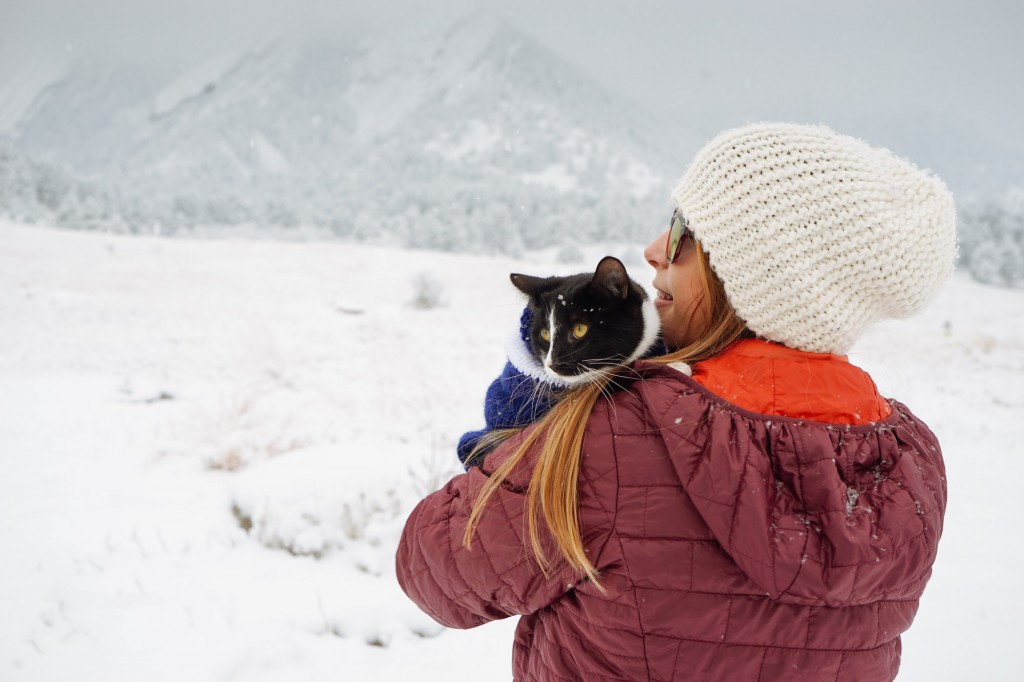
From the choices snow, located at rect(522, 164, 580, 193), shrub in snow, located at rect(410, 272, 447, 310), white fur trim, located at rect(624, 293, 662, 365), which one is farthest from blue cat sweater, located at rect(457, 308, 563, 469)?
snow, located at rect(522, 164, 580, 193)

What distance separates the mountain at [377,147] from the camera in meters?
50.8

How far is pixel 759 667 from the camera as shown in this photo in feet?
3.02

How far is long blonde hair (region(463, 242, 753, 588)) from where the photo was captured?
3.10 feet

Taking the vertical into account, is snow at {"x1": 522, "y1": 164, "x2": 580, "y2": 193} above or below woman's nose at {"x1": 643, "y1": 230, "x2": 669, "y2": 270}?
below

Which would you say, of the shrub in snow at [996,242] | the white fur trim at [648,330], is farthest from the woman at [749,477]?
the shrub in snow at [996,242]

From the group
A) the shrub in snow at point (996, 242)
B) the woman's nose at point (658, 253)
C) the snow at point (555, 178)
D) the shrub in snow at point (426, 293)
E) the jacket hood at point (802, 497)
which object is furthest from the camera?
the snow at point (555, 178)

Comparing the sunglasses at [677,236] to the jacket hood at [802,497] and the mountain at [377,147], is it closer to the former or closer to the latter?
the jacket hood at [802,497]

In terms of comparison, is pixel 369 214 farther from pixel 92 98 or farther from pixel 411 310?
pixel 92 98

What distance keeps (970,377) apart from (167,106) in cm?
16348

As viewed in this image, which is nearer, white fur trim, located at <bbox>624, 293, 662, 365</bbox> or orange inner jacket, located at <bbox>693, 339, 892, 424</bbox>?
orange inner jacket, located at <bbox>693, 339, 892, 424</bbox>

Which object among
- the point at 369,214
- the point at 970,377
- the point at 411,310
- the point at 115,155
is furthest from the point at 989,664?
the point at 115,155

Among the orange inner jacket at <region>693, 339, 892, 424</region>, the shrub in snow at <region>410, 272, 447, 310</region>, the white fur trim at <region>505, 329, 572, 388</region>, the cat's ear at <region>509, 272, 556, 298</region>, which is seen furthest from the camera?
the shrub in snow at <region>410, 272, 447, 310</region>

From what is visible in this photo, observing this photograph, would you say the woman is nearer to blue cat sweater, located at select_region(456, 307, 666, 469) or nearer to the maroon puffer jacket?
the maroon puffer jacket

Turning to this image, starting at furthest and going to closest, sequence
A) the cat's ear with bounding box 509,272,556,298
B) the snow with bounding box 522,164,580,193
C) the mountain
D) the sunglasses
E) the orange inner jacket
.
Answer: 1. the snow with bounding box 522,164,580,193
2. the mountain
3. the cat's ear with bounding box 509,272,556,298
4. the sunglasses
5. the orange inner jacket
